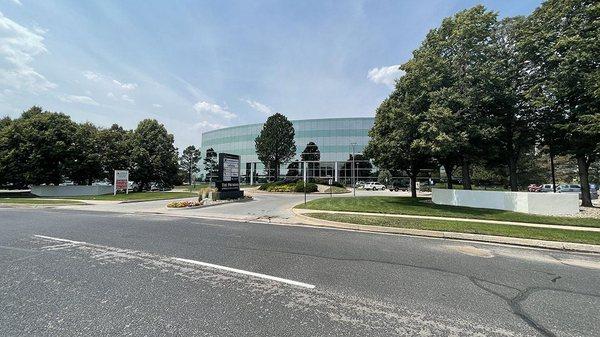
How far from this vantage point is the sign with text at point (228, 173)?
2739cm

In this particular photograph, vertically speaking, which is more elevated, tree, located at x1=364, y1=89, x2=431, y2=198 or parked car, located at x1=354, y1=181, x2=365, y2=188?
tree, located at x1=364, y1=89, x2=431, y2=198

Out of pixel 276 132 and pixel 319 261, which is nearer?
pixel 319 261

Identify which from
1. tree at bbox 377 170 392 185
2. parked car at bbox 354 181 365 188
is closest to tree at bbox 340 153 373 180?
parked car at bbox 354 181 365 188

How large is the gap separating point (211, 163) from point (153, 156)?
1559 inches

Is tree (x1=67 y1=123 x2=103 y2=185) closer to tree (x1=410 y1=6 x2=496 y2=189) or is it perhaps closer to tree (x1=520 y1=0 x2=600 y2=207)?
tree (x1=410 y1=6 x2=496 y2=189)

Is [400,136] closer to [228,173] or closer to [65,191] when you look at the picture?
[228,173]

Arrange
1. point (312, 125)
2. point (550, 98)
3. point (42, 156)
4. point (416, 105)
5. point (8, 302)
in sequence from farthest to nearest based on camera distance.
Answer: point (312, 125) → point (42, 156) → point (416, 105) → point (550, 98) → point (8, 302)

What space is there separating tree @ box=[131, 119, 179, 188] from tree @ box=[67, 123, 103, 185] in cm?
434

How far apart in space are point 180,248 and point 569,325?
773cm

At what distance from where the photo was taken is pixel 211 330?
3.51 m

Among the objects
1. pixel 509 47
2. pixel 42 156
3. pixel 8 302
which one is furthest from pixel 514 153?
pixel 42 156

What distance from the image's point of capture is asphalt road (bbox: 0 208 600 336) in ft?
12.1

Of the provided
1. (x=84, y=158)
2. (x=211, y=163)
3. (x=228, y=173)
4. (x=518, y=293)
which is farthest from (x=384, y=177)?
(x=518, y=293)

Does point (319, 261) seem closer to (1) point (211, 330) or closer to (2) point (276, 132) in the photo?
(1) point (211, 330)
